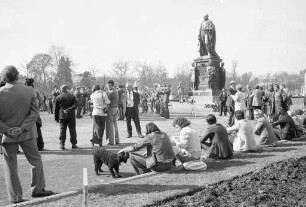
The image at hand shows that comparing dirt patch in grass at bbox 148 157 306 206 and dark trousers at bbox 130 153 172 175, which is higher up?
dark trousers at bbox 130 153 172 175

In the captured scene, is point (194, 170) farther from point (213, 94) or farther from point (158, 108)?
point (213, 94)

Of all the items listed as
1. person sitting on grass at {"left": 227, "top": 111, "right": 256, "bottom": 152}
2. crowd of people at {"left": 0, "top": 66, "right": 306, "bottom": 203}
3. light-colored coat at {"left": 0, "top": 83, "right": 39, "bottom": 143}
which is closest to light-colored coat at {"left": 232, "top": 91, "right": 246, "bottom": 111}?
crowd of people at {"left": 0, "top": 66, "right": 306, "bottom": 203}

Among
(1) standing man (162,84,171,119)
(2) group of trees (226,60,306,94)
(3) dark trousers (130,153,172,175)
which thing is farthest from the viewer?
(2) group of trees (226,60,306,94)

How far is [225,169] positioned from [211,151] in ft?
3.61

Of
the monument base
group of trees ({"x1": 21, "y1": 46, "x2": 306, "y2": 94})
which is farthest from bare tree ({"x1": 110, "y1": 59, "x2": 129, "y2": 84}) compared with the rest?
the monument base

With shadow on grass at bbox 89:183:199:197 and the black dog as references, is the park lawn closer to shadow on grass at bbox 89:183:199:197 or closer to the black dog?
shadow on grass at bbox 89:183:199:197

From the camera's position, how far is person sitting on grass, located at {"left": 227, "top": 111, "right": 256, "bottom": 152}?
29.8 feet

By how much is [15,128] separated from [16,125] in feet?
0.44

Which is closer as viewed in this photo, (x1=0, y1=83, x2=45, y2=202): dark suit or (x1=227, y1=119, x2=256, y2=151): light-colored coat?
(x1=0, y1=83, x2=45, y2=202): dark suit

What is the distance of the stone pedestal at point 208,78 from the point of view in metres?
27.7

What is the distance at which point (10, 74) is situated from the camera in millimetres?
5469

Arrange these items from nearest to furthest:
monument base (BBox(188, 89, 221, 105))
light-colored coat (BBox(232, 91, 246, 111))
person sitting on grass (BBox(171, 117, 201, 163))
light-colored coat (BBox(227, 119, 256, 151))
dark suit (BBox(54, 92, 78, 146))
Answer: person sitting on grass (BBox(171, 117, 201, 163)) < light-colored coat (BBox(227, 119, 256, 151)) < dark suit (BBox(54, 92, 78, 146)) < light-colored coat (BBox(232, 91, 246, 111)) < monument base (BBox(188, 89, 221, 105))

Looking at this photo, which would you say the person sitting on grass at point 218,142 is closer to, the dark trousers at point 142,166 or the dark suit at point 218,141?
the dark suit at point 218,141

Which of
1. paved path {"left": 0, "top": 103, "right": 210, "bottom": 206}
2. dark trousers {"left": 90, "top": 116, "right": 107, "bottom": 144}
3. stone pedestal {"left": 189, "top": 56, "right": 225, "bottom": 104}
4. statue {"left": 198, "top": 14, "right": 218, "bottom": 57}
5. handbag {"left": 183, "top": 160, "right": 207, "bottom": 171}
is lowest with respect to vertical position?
paved path {"left": 0, "top": 103, "right": 210, "bottom": 206}
